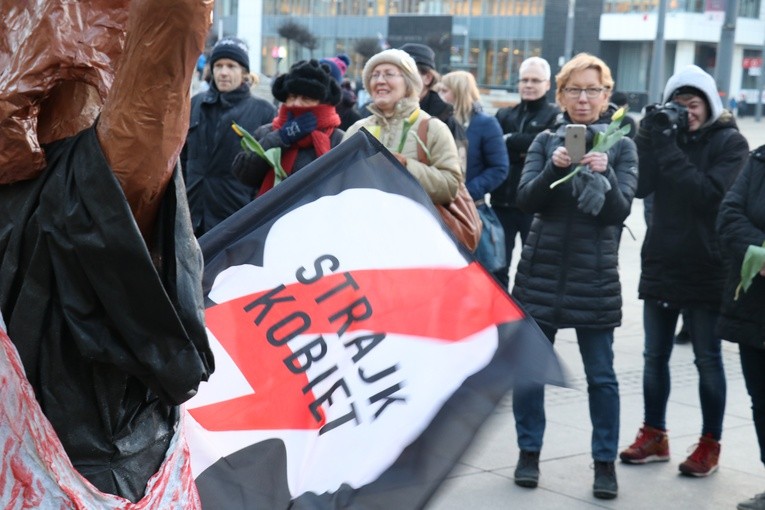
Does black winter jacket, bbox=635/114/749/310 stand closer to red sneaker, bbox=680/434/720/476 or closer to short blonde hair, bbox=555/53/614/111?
short blonde hair, bbox=555/53/614/111

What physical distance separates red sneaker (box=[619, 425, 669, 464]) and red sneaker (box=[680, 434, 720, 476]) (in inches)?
6.9

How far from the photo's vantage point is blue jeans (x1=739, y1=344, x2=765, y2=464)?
5.30 meters

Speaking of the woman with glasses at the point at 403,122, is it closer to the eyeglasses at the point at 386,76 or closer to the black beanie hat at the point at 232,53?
the eyeglasses at the point at 386,76

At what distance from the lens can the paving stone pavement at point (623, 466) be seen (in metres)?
5.31

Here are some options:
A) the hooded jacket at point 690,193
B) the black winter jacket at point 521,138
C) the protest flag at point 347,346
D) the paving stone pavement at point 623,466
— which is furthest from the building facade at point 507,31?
the protest flag at point 347,346

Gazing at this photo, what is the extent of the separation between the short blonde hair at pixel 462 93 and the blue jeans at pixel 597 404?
3226 millimetres

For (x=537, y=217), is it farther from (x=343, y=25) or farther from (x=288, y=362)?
(x=343, y=25)

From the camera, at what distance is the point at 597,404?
5500 millimetres

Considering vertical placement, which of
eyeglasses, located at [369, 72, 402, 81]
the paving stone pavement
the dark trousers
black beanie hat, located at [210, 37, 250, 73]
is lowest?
the paving stone pavement

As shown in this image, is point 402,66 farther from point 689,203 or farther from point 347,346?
point 347,346

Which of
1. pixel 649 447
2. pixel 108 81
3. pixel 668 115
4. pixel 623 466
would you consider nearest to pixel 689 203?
pixel 668 115

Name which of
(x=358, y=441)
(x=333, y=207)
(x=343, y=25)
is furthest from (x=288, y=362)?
(x=343, y=25)

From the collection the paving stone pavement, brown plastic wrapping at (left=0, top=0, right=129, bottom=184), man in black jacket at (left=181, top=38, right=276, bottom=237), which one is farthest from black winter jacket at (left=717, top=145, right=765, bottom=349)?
brown plastic wrapping at (left=0, top=0, right=129, bottom=184)

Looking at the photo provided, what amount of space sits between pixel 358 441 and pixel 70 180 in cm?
143
